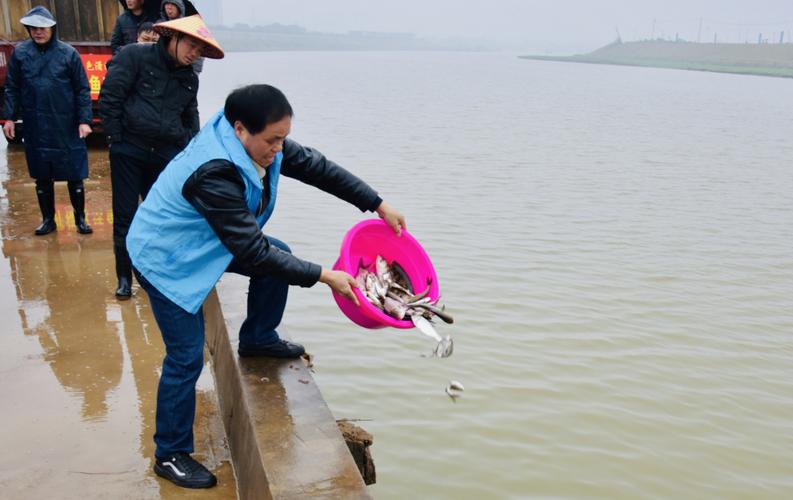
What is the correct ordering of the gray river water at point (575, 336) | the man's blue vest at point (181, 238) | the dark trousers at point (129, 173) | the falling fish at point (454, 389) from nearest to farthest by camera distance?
the man's blue vest at point (181, 238)
the dark trousers at point (129, 173)
the gray river water at point (575, 336)
the falling fish at point (454, 389)

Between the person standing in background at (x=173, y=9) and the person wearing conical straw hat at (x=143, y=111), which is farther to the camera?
the person standing in background at (x=173, y=9)

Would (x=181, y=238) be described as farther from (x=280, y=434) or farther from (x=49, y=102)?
(x=49, y=102)

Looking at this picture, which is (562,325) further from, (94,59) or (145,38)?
(94,59)

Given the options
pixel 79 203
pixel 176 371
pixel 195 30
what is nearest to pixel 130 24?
pixel 79 203

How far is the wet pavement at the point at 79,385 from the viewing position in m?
3.24

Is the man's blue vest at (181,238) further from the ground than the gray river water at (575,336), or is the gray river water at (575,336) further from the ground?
the man's blue vest at (181,238)

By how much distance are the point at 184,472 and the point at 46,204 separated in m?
4.24

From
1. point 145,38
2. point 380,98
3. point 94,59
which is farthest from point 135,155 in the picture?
point 380,98

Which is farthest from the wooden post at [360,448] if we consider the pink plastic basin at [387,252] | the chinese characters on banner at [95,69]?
the chinese characters on banner at [95,69]

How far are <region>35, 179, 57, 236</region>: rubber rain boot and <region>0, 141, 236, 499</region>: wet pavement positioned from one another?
25cm

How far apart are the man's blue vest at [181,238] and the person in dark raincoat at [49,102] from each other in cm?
366

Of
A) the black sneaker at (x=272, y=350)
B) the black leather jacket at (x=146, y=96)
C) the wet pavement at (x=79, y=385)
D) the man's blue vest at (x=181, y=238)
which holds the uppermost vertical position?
the black leather jacket at (x=146, y=96)

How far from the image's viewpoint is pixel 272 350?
386cm

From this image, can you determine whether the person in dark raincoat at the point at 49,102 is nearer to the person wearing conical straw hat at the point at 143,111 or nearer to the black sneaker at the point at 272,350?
the person wearing conical straw hat at the point at 143,111
